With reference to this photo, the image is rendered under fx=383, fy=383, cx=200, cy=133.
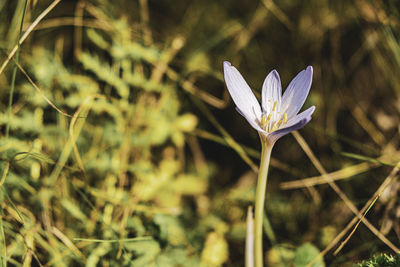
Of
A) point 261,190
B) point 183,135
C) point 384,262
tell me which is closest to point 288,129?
point 261,190

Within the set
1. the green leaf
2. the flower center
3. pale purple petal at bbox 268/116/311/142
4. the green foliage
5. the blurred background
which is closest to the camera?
pale purple petal at bbox 268/116/311/142

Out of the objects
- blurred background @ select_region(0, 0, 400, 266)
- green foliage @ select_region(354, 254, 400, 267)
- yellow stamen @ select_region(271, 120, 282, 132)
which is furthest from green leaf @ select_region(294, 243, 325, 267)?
yellow stamen @ select_region(271, 120, 282, 132)

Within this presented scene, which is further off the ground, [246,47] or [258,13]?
[258,13]

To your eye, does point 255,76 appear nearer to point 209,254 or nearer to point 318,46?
point 318,46

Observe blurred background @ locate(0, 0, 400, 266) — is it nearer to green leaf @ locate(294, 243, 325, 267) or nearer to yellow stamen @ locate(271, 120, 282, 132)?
green leaf @ locate(294, 243, 325, 267)

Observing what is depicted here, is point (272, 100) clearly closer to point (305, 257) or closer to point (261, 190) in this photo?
point (261, 190)

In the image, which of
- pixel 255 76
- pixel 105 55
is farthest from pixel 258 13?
Result: pixel 105 55
